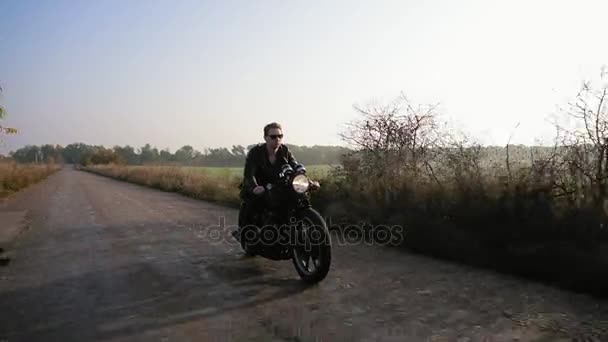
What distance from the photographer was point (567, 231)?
18.5 ft

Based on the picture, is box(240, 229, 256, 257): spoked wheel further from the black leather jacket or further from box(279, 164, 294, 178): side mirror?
box(279, 164, 294, 178): side mirror

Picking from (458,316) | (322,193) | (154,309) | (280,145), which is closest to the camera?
(458,316)

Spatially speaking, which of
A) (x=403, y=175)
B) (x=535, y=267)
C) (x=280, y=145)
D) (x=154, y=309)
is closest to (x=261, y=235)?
(x=280, y=145)

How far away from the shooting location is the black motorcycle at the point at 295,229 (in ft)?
16.5

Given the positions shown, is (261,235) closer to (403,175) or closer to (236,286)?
(236,286)

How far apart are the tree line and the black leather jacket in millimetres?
261

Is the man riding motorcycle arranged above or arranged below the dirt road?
above

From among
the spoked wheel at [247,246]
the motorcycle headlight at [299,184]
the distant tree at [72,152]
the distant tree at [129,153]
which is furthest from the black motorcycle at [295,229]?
the distant tree at [72,152]

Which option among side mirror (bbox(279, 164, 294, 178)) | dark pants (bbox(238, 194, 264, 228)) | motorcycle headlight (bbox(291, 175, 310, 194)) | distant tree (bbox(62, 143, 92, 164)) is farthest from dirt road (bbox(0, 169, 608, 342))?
distant tree (bbox(62, 143, 92, 164))

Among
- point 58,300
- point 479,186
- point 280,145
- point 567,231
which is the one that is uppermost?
point 280,145

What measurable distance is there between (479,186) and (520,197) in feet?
2.52

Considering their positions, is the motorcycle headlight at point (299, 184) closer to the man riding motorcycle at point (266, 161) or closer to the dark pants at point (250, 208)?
the man riding motorcycle at point (266, 161)

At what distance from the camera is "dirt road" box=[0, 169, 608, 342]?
3619 millimetres

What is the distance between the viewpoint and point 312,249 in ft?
17.1
